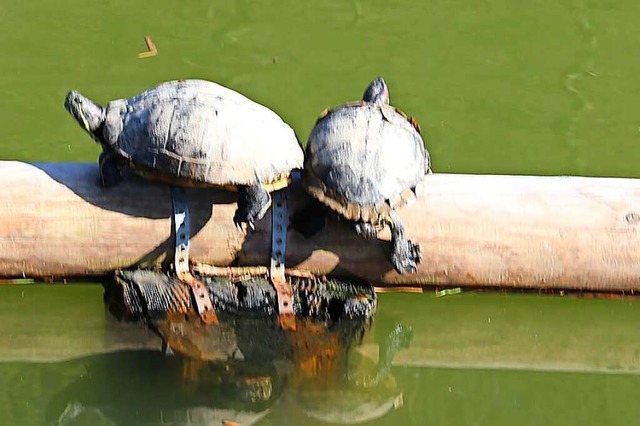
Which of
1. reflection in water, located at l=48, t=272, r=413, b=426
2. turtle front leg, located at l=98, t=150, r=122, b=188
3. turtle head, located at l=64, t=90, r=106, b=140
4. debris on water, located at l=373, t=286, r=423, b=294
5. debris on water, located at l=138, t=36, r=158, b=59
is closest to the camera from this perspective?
reflection in water, located at l=48, t=272, r=413, b=426

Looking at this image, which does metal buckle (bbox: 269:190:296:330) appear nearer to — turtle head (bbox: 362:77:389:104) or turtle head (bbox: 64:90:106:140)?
turtle head (bbox: 362:77:389:104)

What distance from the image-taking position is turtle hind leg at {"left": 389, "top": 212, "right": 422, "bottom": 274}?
122 inches

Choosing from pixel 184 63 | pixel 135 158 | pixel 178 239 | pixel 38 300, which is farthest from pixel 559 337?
pixel 184 63

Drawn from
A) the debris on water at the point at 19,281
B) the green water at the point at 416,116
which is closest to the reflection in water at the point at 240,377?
the green water at the point at 416,116


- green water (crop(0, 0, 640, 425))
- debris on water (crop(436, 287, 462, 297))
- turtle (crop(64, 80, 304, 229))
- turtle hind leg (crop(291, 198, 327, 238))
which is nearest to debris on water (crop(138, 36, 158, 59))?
green water (crop(0, 0, 640, 425))

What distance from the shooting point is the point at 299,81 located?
485 cm

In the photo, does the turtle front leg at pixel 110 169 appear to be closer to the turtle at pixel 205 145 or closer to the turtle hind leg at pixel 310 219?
the turtle at pixel 205 145

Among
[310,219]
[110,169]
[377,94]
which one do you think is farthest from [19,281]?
[377,94]

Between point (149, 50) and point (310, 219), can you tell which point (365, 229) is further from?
point (149, 50)

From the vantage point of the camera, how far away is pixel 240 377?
3160mm

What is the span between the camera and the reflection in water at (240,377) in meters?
3.03

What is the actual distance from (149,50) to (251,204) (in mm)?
2217

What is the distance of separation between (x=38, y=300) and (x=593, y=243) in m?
1.91

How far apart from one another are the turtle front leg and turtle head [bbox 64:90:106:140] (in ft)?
0.50
